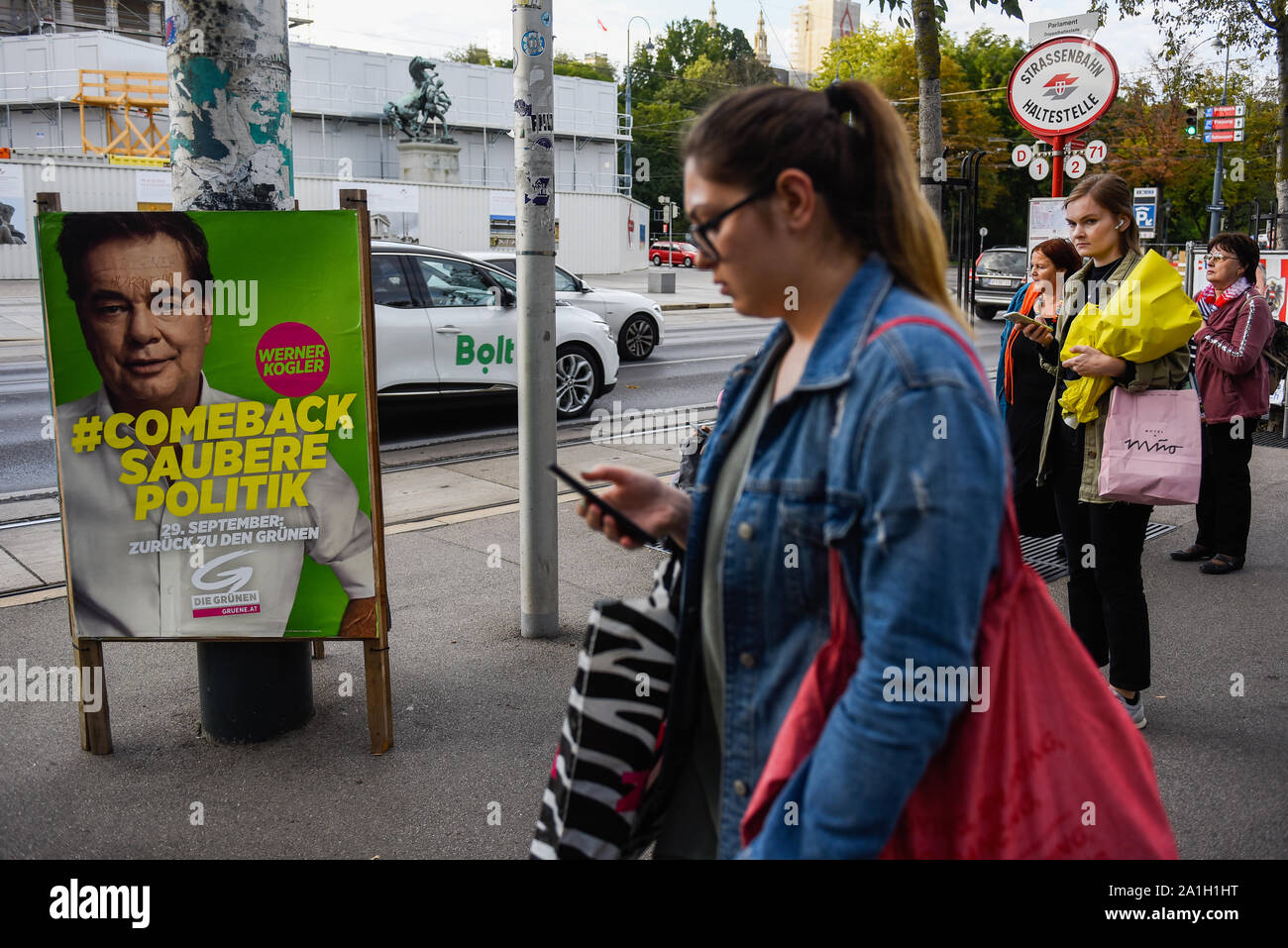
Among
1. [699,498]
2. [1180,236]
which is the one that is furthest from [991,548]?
[1180,236]

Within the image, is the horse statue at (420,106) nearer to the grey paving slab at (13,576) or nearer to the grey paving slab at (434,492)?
the grey paving slab at (434,492)

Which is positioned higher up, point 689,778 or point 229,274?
point 229,274

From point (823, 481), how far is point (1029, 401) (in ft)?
12.6

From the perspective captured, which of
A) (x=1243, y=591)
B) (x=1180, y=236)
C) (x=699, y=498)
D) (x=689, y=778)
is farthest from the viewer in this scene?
(x=1180, y=236)

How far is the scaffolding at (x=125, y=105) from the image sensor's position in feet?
131

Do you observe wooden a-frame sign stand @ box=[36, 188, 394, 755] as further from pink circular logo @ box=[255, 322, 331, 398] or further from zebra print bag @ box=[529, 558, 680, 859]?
zebra print bag @ box=[529, 558, 680, 859]

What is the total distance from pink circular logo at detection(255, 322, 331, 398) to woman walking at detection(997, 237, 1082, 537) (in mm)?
2874

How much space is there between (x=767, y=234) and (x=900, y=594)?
0.53m

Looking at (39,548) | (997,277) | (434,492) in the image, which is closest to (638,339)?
(434,492)

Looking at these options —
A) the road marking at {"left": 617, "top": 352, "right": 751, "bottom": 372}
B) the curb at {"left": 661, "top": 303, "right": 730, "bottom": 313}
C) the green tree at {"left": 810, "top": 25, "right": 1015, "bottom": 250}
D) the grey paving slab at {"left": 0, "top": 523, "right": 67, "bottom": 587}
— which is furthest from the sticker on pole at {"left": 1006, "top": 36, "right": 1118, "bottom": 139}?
the green tree at {"left": 810, "top": 25, "right": 1015, "bottom": 250}

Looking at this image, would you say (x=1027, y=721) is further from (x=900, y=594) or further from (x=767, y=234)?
(x=767, y=234)

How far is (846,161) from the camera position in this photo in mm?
1524
